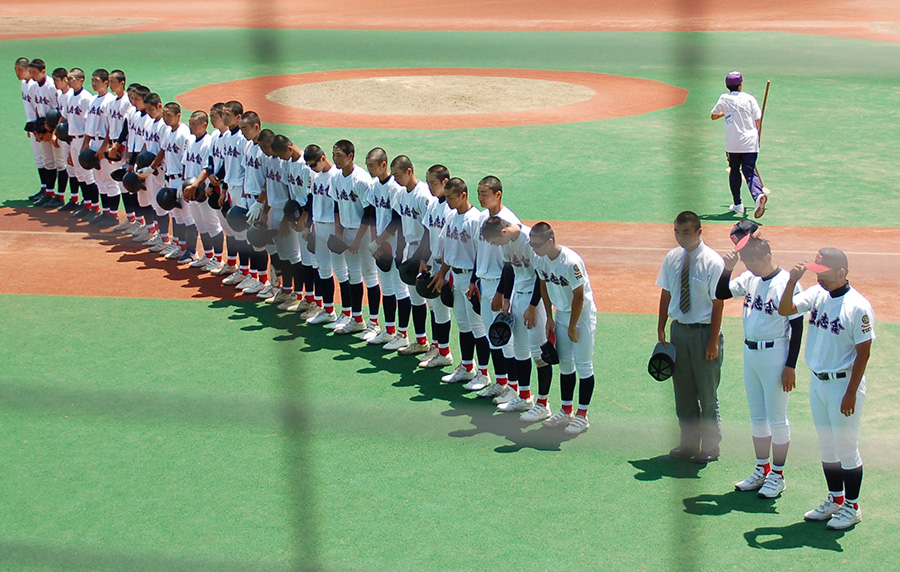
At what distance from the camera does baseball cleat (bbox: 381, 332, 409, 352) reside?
6.35 meters

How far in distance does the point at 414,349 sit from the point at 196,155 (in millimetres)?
2711

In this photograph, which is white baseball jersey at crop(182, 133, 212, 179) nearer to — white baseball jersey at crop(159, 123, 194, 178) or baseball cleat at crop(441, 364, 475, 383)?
white baseball jersey at crop(159, 123, 194, 178)

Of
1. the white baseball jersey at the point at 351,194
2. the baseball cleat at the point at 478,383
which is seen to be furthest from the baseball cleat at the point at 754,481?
the white baseball jersey at the point at 351,194

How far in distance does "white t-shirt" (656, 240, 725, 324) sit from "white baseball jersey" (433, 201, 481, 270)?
120cm

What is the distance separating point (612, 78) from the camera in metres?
18.9

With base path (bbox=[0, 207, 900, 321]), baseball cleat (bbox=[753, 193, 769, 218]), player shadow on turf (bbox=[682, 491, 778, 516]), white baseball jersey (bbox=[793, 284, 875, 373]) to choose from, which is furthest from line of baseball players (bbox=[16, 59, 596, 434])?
baseball cleat (bbox=[753, 193, 769, 218])

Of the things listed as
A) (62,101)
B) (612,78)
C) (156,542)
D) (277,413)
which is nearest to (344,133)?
(62,101)

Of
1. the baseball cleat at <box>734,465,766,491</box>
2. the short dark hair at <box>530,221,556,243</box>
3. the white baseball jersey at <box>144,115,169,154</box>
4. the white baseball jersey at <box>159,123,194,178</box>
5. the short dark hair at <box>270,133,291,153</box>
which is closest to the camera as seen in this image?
the baseball cleat at <box>734,465,766,491</box>

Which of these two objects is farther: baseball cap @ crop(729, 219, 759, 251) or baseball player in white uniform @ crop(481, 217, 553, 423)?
baseball player in white uniform @ crop(481, 217, 553, 423)

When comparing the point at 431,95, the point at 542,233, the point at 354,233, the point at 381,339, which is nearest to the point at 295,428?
the point at 381,339

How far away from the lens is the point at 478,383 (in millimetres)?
5707

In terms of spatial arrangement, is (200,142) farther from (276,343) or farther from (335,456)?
(335,456)

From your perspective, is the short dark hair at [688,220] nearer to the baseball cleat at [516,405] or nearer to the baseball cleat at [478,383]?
the baseball cleat at [516,405]

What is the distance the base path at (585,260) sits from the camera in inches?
290
